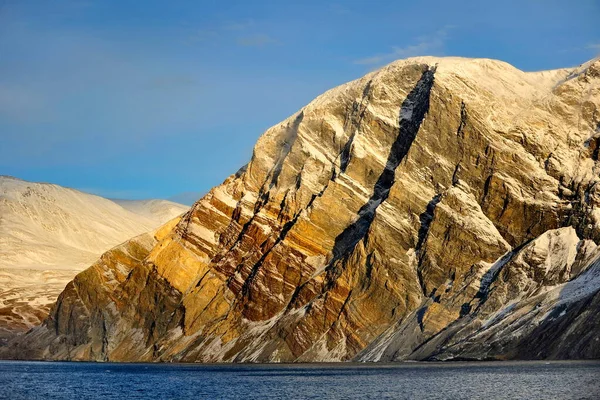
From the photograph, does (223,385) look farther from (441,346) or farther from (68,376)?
(441,346)

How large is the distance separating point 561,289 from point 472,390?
271ft

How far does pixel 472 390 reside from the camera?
120m

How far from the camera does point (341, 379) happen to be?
495 ft

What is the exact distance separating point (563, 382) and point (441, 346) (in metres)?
77.1

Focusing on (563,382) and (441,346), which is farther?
(441,346)

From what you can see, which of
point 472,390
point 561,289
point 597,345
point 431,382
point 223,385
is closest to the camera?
point 472,390

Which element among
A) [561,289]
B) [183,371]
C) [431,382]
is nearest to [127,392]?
[431,382]

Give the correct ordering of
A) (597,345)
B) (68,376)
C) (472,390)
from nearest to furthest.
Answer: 1. (472,390)
2. (597,345)
3. (68,376)

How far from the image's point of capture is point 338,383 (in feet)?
469

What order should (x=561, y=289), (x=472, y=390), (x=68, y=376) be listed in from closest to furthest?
1. (x=472, y=390)
2. (x=68, y=376)
3. (x=561, y=289)

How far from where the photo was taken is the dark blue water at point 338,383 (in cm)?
11819

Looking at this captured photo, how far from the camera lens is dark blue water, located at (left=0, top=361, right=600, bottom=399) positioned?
118188 millimetres

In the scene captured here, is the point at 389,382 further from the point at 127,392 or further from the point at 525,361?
the point at 525,361

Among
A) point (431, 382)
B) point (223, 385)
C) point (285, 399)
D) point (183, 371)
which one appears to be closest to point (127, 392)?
point (223, 385)
